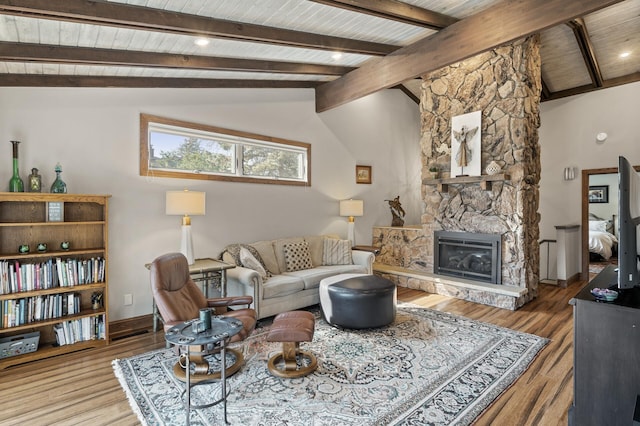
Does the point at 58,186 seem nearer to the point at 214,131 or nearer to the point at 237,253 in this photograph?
the point at 214,131

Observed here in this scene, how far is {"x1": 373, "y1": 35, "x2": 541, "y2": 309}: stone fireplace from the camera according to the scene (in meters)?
4.63

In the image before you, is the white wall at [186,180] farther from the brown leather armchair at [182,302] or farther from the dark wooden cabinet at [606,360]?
the dark wooden cabinet at [606,360]

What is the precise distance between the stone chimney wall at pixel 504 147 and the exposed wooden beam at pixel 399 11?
1.60 m

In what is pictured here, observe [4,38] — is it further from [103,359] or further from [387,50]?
[387,50]

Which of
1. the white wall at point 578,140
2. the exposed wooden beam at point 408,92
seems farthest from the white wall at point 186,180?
the white wall at point 578,140

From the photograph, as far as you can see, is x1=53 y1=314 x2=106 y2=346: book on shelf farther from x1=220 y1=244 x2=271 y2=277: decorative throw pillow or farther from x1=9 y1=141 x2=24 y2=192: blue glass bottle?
x1=220 y1=244 x2=271 y2=277: decorative throw pillow

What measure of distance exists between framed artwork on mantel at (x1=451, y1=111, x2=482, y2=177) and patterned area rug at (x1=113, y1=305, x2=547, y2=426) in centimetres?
249

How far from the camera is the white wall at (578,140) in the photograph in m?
5.53

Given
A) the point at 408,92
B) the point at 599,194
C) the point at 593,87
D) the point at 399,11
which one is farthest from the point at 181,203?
the point at 599,194

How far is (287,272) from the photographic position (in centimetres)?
472

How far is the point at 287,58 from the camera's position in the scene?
160 inches

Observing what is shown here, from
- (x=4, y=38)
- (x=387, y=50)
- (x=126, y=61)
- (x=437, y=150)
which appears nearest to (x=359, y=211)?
(x=437, y=150)

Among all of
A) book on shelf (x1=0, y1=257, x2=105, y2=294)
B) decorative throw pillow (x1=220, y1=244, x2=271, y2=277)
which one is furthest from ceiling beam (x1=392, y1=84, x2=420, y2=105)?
book on shelf (x1=0, y1=257, x2=105, y2=294)

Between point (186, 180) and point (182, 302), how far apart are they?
1.82 meters
